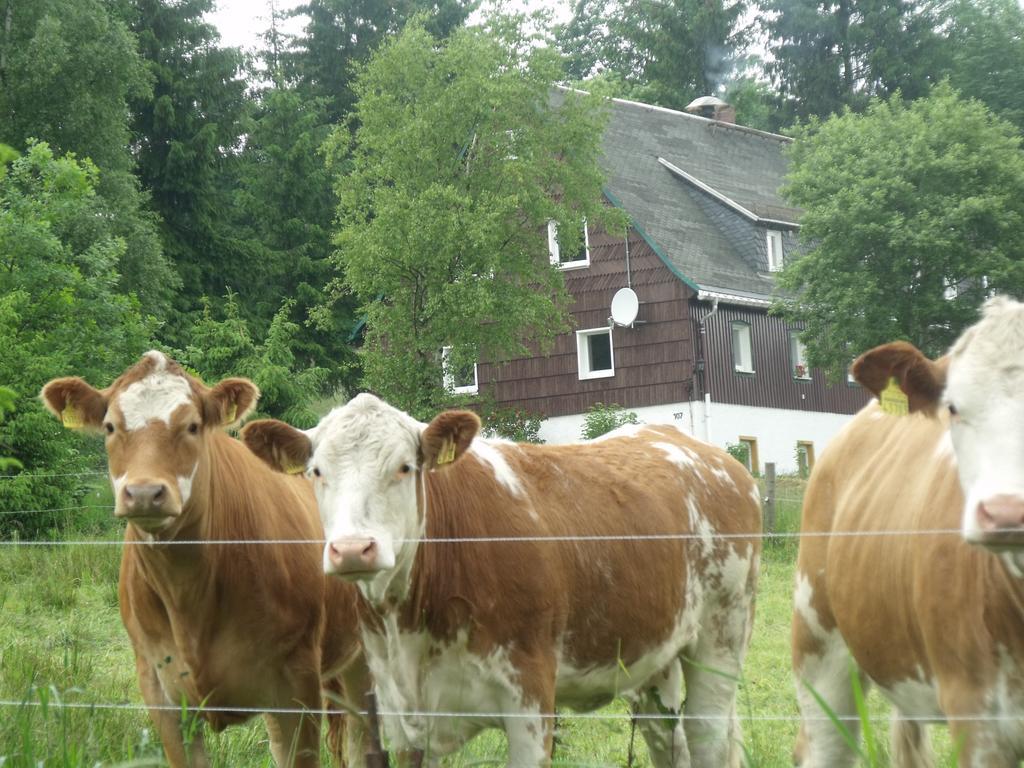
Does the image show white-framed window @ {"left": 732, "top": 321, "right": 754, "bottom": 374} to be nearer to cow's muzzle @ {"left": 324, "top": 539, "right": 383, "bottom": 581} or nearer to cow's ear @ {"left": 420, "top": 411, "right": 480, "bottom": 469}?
cow's ear @ {"left": 420, "top": 411, "right": 480, "bottom": 469}

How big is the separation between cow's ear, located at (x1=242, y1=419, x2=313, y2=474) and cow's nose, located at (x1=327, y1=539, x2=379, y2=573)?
0.81m

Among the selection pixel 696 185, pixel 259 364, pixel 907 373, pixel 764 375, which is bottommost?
pixel 907 373

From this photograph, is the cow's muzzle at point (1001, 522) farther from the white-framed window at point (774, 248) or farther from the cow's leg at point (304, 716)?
the white-framed window at point (774, 248)

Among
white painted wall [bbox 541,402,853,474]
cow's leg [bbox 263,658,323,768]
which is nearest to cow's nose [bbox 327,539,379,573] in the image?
cow's leg [bbox 263,658,323,768]

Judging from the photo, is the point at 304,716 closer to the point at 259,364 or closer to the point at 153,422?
the point at 153,422

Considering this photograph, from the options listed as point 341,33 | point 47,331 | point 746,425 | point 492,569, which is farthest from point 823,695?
point 341,33

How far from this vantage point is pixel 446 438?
603cm

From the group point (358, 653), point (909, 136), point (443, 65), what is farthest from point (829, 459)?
point (909, 136)

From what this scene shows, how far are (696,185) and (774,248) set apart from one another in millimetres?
2921

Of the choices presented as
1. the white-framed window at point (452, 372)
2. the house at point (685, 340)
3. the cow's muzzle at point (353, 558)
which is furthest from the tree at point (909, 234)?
the cow's muzzle at point (353, 558)

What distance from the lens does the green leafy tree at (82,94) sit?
35.2 metres

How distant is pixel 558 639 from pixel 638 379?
30314 millimetres

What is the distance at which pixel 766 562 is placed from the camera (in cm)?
1794

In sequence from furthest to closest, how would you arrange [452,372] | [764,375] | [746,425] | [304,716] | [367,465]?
1. [764,375]
2. [746,425]
3. [452,372]
4. [304,716]
5. [367,465]
